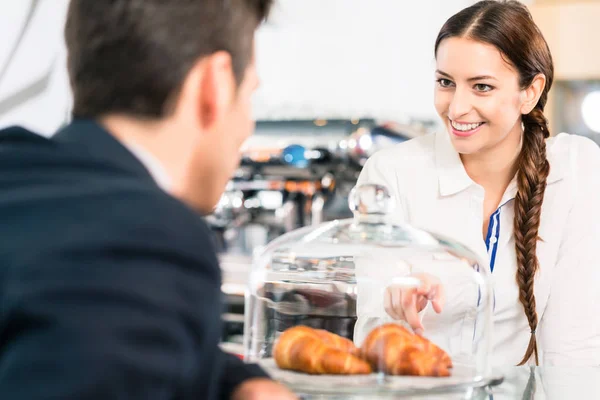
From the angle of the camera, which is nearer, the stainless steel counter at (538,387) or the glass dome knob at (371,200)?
the stainless steel counter at (538,387)

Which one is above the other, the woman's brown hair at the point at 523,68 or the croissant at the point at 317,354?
the woman's brown hair at the point at 523,68

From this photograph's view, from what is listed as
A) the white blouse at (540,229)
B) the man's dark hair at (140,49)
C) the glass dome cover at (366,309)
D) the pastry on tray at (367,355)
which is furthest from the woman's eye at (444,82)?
the man's dark hair at (140,49)

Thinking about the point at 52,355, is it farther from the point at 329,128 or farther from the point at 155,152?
the point at 329,128

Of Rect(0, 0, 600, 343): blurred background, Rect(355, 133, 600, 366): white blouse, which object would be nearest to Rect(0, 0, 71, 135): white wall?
Rect(0, 0, 600, 343): blurred background

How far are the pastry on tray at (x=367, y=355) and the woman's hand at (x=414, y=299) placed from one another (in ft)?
0.22

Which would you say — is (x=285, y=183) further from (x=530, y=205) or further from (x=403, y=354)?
(x=403, y=354)

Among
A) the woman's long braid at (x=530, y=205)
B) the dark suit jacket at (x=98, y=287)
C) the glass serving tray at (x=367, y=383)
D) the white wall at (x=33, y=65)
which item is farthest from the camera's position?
the white wall at (x=33, y=65)

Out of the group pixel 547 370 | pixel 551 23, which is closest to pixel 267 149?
pixel 551 23

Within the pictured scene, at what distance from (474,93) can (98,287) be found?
1021mm

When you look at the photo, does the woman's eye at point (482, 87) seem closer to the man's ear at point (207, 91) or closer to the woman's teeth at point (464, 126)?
the woman's teeth at point (464, 126)

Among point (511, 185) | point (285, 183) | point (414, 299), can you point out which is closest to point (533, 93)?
point (511, 185)

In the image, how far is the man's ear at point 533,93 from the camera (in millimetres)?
1408

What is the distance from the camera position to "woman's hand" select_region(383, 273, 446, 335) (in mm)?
876

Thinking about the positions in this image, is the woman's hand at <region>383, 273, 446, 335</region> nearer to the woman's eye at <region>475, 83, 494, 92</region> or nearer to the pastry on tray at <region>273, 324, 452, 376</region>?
the pastry on tray at <region>273, 324, 452, 376</region>
